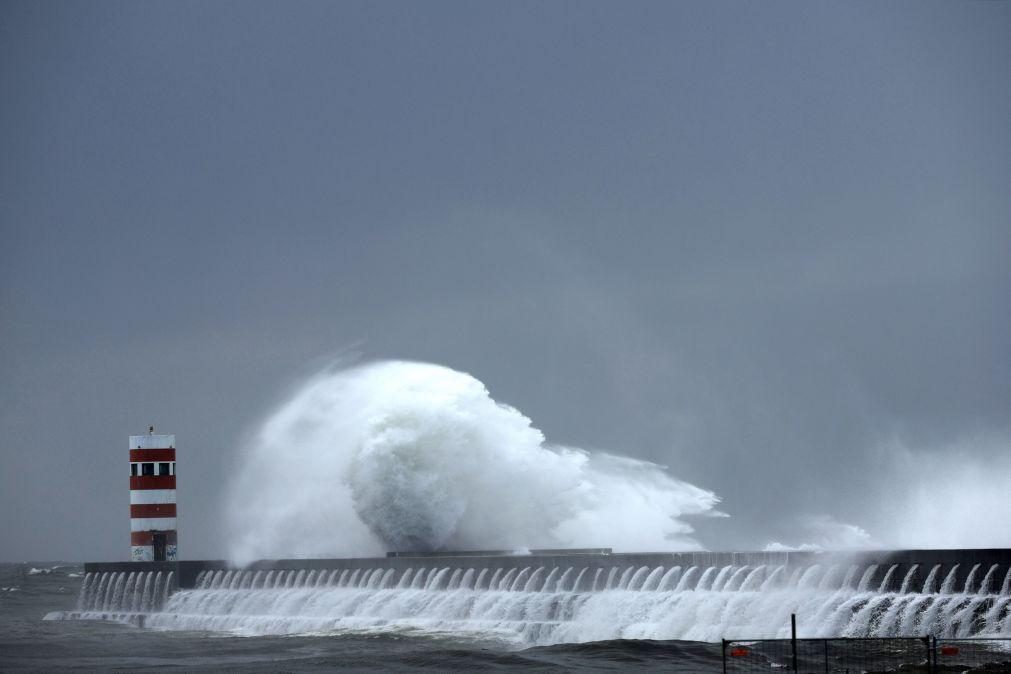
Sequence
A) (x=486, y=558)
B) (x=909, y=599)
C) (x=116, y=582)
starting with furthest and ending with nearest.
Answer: (x=116, y=582) < (x=486, y=558) < (x=909, y=599)

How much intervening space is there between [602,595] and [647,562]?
112 centimetres

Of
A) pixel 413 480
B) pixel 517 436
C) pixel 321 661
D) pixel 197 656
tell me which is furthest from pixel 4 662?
pixel 517 436

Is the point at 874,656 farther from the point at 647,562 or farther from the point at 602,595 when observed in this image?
the point at 647,562

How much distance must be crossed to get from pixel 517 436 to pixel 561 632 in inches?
531

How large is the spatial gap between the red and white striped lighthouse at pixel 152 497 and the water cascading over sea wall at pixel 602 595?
3.15m

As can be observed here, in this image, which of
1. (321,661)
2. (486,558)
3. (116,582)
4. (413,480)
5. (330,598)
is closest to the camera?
(321,661)

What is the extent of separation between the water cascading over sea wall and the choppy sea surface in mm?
938

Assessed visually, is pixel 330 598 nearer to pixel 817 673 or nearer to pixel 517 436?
pixel 517 436

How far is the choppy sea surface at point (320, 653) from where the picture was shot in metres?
21.2

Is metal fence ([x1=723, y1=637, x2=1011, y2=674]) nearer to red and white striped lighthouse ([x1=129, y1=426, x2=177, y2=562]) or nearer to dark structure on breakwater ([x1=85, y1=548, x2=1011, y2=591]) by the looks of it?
dark structure on breakwater ([x1=85, y1=548, x2=1011, y2=591])

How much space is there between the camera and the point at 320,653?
25344 mm

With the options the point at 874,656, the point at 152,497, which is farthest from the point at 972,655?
the point at 152,497

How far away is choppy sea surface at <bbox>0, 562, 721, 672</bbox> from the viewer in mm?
21172

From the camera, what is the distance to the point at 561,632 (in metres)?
24.5
